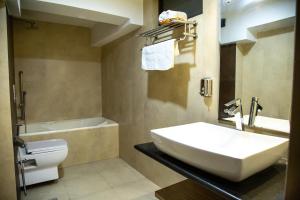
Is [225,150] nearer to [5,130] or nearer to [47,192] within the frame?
[5,130]

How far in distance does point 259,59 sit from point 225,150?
76 centimetres

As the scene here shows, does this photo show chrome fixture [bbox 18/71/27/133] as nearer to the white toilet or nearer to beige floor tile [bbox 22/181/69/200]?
the white toilet

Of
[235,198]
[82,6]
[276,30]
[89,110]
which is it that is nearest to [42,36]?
[89,110]

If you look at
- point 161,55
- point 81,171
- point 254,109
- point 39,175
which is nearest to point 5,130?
point 39,175

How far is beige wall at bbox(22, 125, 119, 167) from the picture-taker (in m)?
3.02

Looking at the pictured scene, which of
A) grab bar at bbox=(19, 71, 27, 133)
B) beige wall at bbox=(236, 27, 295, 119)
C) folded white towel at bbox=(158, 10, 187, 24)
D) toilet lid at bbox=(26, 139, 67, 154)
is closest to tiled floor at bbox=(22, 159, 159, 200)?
toilet lid at bbox=(26, 139, 67, 154)

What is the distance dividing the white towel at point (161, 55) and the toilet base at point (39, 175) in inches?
68.2

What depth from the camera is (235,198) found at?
78cm

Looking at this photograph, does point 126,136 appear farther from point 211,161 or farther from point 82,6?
point 211,161

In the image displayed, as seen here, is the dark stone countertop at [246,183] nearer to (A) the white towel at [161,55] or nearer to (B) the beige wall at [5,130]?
(A) the white towel at [161,55]

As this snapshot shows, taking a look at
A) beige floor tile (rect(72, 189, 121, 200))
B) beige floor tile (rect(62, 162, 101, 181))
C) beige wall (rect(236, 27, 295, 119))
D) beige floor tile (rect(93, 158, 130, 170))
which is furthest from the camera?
beige floor tile (rect(93, 158, 130, 170))

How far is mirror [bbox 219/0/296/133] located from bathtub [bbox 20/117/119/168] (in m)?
2.13

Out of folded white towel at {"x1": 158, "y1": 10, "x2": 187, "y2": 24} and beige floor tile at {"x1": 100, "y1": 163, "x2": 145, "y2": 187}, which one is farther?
beige floor tile at {"x1": 100, "y1": 163, "x2": 145, "y2": 187}

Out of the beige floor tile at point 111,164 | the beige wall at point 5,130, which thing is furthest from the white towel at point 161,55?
the beige floor tile at point 111,164
